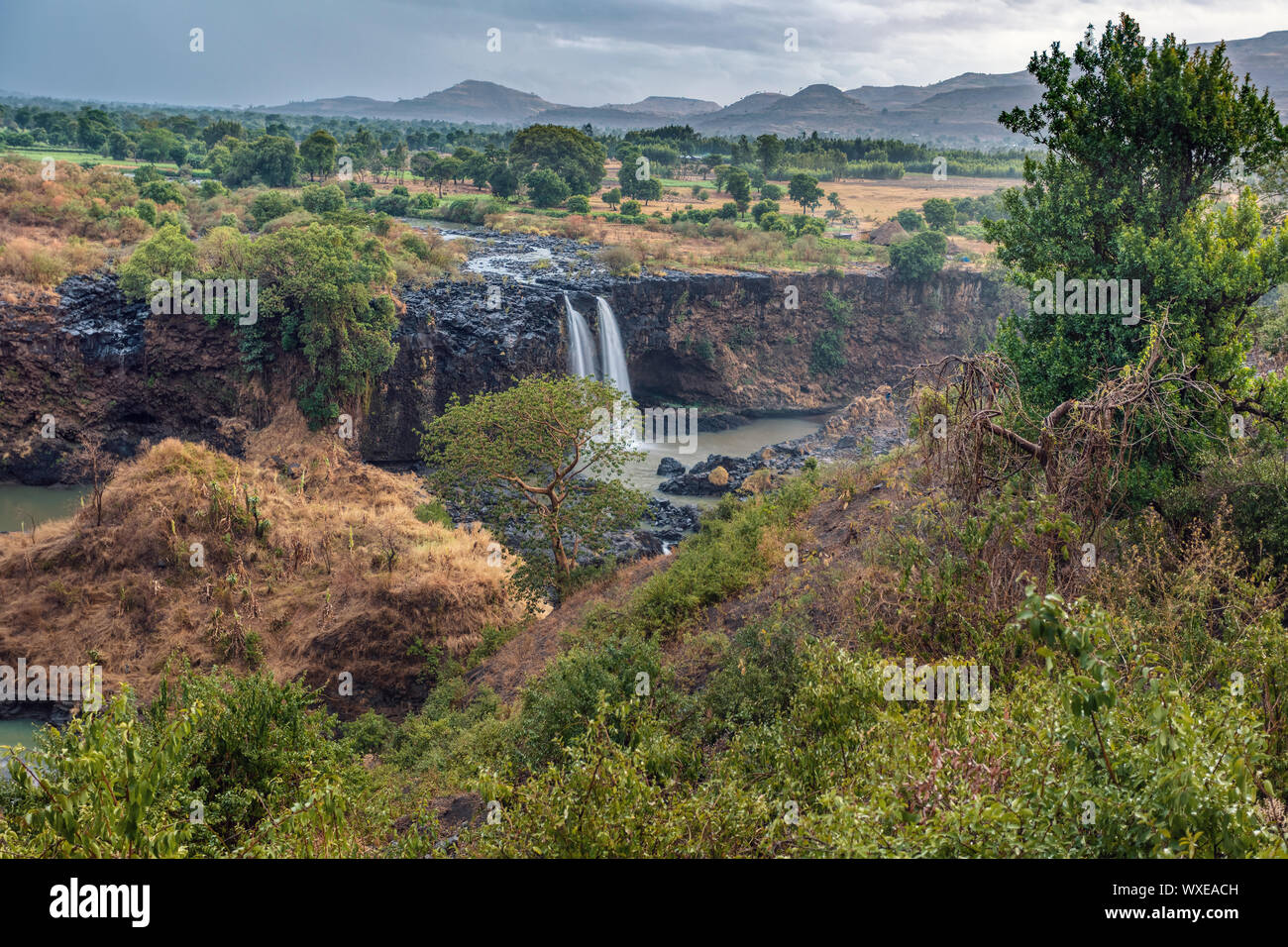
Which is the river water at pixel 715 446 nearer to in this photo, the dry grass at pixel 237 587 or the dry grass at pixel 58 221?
the dry grass at pixel 237 587

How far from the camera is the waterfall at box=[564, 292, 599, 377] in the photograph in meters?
37.1

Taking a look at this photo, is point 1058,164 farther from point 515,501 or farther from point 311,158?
point 311,158

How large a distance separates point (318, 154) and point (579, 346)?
3937 cm

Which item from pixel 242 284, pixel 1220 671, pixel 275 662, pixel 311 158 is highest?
pixel 311 158

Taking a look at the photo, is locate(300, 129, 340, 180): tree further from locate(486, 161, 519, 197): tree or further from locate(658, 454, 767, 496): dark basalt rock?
locate(658, 454, 767, 496): dark basalt rock

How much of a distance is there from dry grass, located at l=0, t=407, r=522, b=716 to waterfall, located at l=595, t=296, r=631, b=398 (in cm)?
1778

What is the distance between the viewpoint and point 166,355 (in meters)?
31.0

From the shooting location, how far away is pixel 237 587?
18.5 m

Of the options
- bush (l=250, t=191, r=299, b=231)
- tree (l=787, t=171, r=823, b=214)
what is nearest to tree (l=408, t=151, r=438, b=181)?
bush (l=250, t=191, r=299, b=231)

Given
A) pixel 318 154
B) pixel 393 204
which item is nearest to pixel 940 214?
pixel 393 204

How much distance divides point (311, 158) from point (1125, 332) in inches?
2525

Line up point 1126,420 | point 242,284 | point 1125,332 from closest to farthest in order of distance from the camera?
point 1126,420
point 1125,332
point 242,284

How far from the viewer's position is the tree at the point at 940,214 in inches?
2391

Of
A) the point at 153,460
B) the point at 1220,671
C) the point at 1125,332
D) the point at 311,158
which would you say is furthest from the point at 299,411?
the point at 311,158
